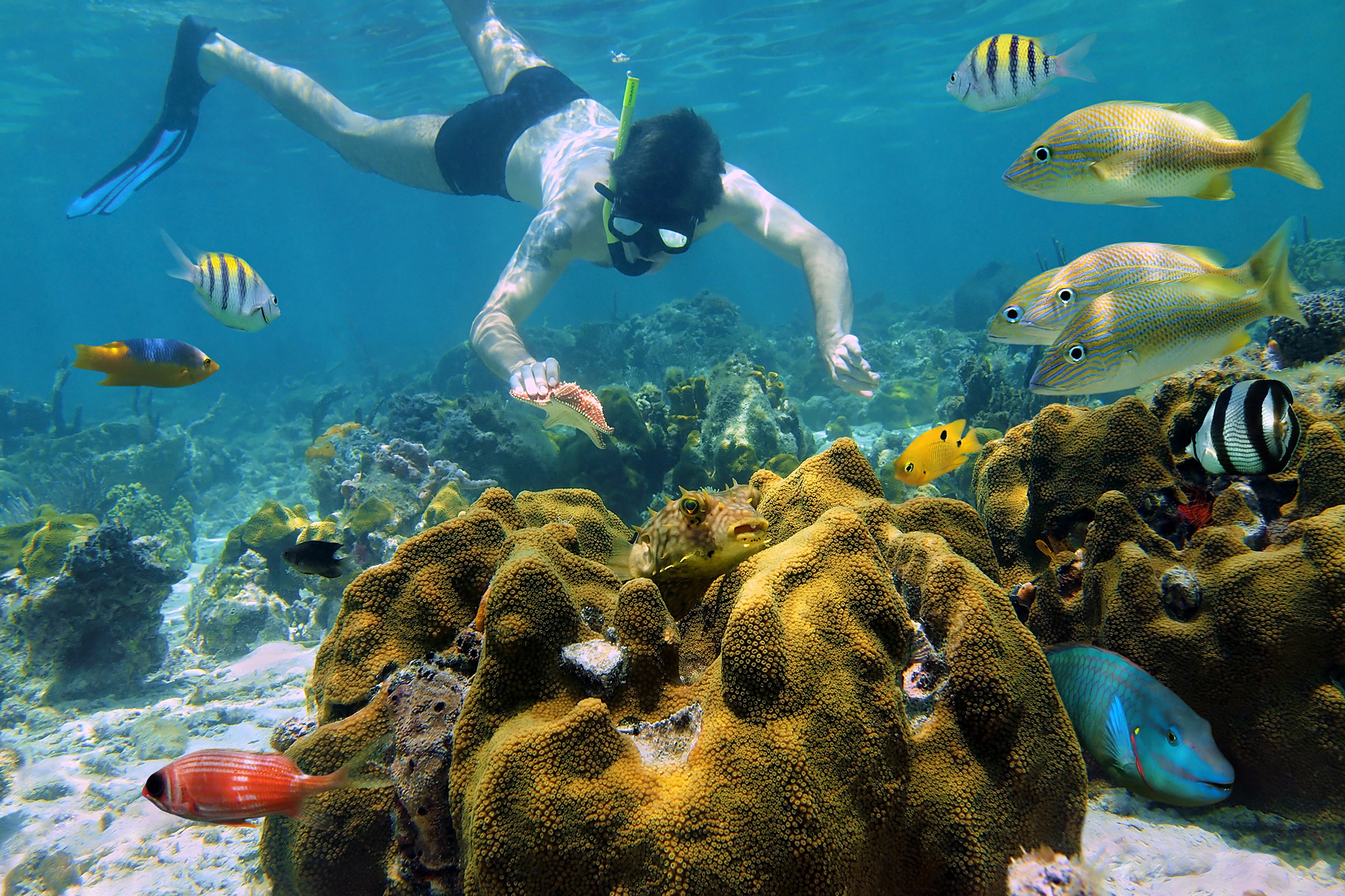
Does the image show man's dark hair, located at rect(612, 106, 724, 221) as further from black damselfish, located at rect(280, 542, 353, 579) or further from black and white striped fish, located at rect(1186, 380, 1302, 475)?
black and white striped fish, located at rect(1186, 380, 1302, 475)

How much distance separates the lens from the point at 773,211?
6660mm

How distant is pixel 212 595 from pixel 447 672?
23.1 ft

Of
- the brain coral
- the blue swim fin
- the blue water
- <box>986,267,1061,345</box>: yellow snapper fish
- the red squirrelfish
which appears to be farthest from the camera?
the blue water

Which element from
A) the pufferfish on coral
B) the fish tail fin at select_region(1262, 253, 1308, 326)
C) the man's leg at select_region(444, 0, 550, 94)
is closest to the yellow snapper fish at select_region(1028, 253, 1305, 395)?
the fish tail fin at select_region(1262, 253, 1308, 326)

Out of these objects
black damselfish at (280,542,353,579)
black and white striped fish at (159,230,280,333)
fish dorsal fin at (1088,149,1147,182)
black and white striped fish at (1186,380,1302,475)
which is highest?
fish dorsal fin at (1088,149,1147,182)

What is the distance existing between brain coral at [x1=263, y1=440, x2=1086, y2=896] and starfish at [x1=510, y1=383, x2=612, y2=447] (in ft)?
7.42

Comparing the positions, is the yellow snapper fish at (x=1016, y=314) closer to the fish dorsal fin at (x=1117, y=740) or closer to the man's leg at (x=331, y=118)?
the fish dorsal fin at (x=1117, y=740)

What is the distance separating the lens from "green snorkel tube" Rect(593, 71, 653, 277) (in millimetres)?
5399

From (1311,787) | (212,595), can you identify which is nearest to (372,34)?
(212,595)

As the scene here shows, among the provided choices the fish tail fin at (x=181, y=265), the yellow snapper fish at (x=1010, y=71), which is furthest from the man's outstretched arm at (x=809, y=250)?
the fish tail fin at (x=181, y=265)

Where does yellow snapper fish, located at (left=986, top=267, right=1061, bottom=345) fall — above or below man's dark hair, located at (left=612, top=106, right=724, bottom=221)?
below

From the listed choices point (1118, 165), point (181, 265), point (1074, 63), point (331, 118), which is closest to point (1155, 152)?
point (1118, 165)

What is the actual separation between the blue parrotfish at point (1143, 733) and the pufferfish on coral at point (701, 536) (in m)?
1.08

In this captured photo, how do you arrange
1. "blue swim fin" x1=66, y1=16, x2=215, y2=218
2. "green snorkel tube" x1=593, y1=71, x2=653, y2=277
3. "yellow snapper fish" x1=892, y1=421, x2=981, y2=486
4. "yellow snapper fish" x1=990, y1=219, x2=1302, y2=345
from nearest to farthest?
"yellow snapper fish" x1=990, y1=219, x2=1302, y2=345 < "yellow snapper fish" x1=892, y1=421, x2=981, y2=486 < "green snorkel tube" x1=593, y1=71, x2=653, y2=277 < "blue swim fin" x1=66, y1=16, x2=215, y2=218
